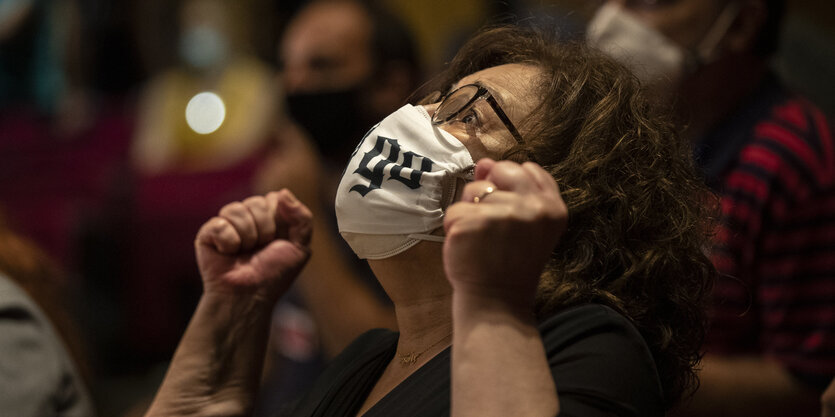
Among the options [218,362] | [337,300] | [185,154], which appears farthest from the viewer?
[185,154]

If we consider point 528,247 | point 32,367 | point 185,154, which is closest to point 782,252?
point 528,247

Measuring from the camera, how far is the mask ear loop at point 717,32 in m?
2.12

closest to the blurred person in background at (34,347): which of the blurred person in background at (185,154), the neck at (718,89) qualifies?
the neck at (718,89)

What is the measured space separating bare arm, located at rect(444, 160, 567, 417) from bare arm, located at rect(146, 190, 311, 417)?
0.67 metres

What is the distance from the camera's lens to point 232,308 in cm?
161

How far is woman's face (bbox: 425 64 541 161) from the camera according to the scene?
1.31 m

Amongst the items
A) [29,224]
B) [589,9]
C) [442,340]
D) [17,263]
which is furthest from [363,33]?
[29,224]

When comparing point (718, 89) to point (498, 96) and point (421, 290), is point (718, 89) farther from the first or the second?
point (421, 290)

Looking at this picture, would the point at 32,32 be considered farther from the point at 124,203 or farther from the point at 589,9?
the point at 589,9

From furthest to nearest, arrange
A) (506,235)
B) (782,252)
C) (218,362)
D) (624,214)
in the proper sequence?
(782,252) < (218,362) < (624,214) < (506,235)

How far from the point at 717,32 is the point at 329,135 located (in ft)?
3.37

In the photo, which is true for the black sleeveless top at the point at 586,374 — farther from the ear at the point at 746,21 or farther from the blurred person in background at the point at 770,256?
the ear at the point at 746,21

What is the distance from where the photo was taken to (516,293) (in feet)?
3.28

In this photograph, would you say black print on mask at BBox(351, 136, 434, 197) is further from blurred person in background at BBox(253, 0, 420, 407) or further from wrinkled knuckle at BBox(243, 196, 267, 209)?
blurred person in background at BBox(253, 0, 420, 407)
